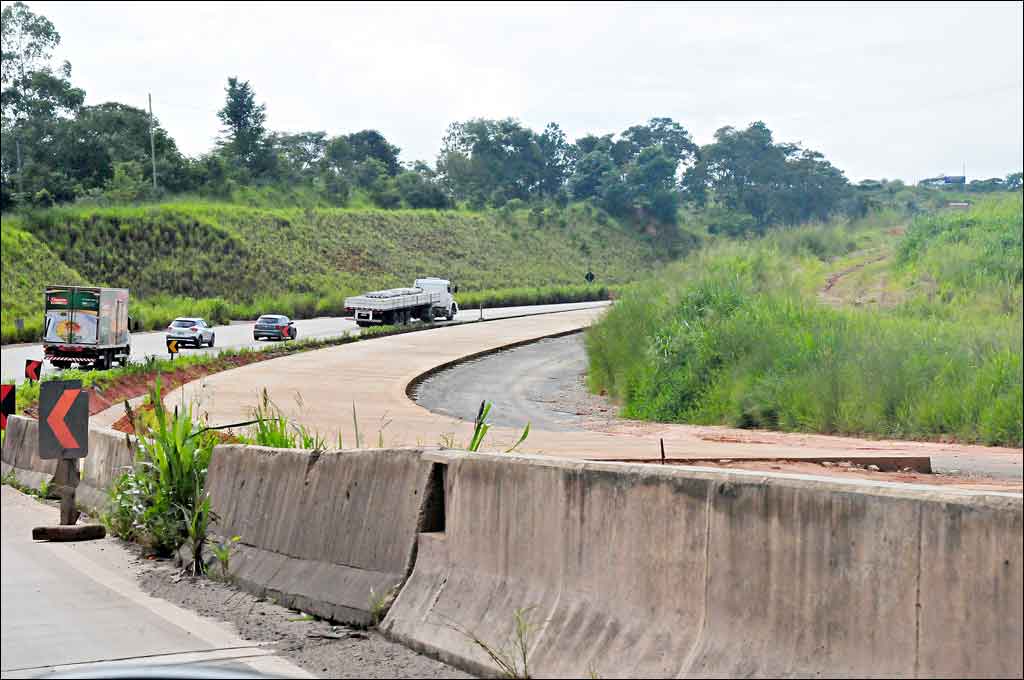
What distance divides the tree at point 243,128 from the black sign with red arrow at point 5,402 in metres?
6.37

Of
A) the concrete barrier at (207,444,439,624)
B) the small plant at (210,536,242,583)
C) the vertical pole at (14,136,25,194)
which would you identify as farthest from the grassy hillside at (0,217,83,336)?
the concrete barrier at (207,444,439,624)

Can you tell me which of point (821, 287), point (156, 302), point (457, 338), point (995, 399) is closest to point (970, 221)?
point (821, 287)

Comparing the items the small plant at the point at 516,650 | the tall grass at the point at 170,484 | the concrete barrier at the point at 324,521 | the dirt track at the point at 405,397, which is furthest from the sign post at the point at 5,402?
the small plant at the point at 516,650

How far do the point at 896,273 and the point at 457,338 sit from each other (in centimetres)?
713

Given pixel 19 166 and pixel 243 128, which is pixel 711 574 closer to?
pixel 243 128

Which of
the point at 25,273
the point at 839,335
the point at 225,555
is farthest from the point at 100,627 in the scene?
the point at 25,273

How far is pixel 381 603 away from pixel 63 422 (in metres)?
7.77

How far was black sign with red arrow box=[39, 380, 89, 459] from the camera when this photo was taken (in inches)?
591

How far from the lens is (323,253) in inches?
1296

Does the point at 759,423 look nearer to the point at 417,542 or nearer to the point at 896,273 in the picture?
the point at 896,273

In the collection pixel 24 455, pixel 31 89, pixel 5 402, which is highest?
pixel 31 89

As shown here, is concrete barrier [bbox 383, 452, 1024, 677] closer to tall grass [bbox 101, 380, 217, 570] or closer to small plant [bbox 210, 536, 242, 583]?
small plant [bbox 210, 536, 242, 583]

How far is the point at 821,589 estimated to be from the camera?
5516 mm

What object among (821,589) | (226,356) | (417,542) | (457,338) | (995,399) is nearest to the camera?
(821,589)
